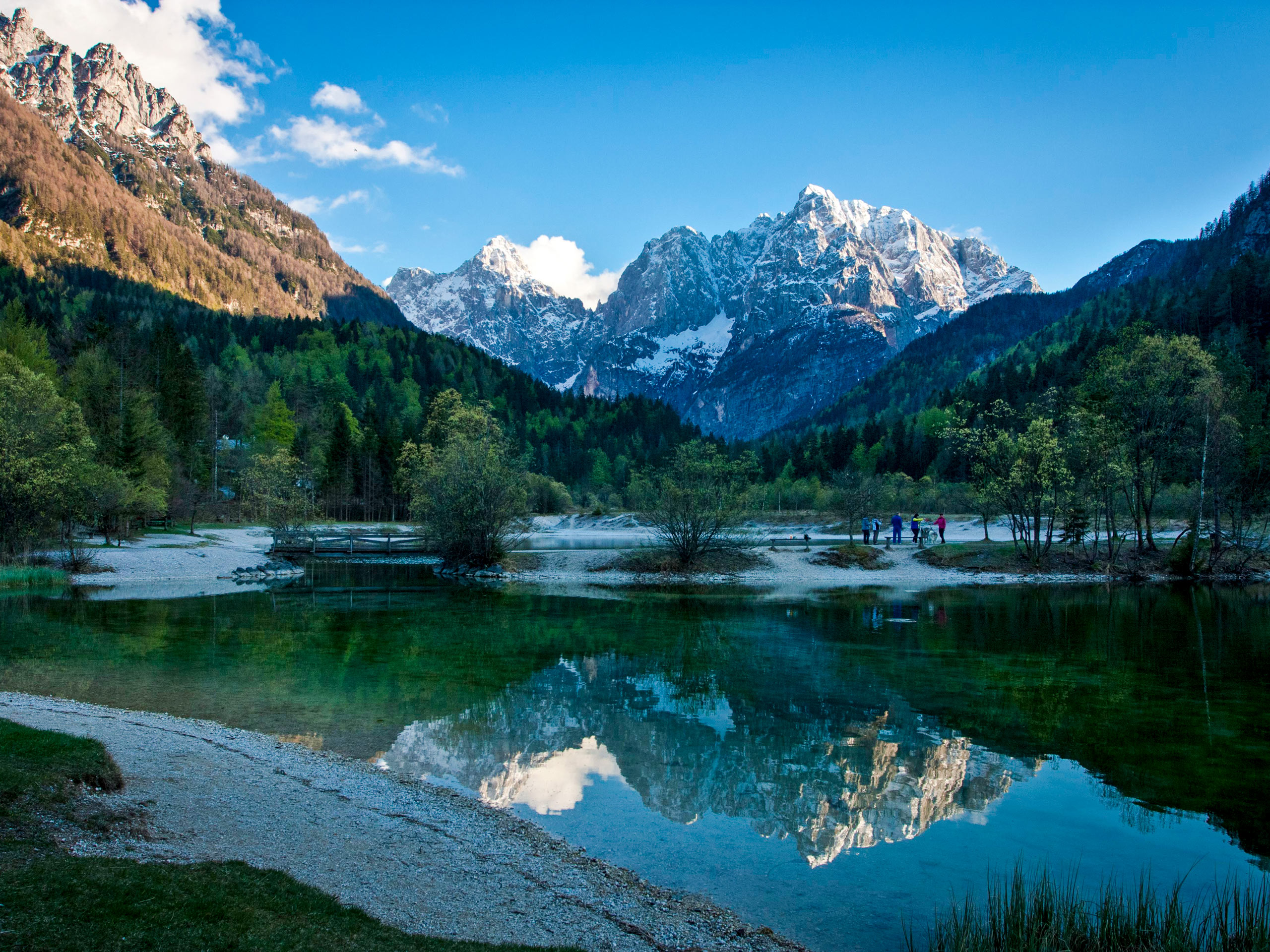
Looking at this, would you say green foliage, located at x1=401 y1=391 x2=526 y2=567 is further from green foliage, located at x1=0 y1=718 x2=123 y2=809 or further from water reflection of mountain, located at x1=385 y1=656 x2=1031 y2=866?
green foliage, located at x1=0 y1=718 x2=123 y2=809

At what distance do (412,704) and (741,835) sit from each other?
8.03 meters

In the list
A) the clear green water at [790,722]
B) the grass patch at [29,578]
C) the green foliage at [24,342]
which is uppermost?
the green foliage at [24,342]

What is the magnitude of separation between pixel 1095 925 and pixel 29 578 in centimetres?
4072

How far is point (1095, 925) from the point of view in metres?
6.15

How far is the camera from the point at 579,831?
8680 mm

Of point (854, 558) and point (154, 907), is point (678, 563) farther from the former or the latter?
point (154, 907)

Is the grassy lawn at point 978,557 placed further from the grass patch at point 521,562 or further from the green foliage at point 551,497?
the green foliage at point 551,497

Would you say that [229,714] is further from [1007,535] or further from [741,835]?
[1007,535]

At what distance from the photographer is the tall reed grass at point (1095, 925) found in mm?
5759

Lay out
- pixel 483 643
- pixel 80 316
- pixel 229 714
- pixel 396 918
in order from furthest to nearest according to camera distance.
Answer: pixel 80 316 < pixel 483 643 < pixel 229 714 < pixel 396 918

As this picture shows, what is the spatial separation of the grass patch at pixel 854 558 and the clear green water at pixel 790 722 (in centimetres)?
1559

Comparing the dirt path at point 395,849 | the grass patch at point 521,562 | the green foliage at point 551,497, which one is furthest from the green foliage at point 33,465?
the green foliage at point 551,497

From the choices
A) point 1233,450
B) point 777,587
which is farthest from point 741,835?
point 1233,450

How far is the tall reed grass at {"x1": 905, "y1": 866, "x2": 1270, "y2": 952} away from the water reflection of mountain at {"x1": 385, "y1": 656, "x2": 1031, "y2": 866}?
1.90m
